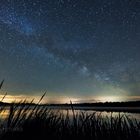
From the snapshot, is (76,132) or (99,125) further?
(99,125)

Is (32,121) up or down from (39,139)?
up

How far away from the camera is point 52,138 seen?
905 centimetres

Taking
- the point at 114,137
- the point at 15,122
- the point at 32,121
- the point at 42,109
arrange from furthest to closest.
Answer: the point at 32,121 → the point at 114,137 → the point at 42,109 → the point at 15,122

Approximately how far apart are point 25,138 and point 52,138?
35.2 inches

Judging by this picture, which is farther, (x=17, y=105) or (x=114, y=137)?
(x=114, y=137)

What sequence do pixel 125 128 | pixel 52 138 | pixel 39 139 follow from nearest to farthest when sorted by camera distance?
1. pixel 39 139
2. pixel 52 138
3. pixel 125 128

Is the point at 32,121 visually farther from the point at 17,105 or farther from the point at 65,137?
the point at 17,105

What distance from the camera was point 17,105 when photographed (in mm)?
5207

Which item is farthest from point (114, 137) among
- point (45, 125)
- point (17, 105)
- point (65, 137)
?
point (17, 105)

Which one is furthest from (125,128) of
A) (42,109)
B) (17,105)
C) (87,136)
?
(17,105)

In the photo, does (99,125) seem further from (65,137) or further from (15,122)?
(15,122)

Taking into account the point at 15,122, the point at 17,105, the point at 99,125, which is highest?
the point at 99,125

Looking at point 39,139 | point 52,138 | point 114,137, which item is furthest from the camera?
point 114,137

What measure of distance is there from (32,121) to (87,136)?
2.89 meters
